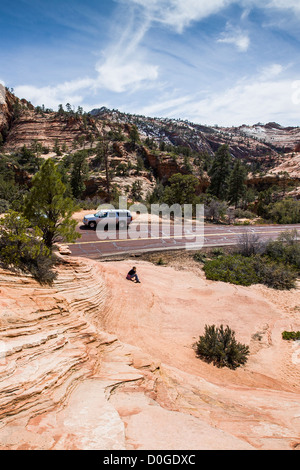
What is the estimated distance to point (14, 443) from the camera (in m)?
2.78

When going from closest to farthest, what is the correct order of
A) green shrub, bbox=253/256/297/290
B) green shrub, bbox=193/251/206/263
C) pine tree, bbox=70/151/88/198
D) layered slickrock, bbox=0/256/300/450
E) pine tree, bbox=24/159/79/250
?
1. layered slickrock, bbox=0/256/300/450
2. pine tree, bbox=24/159/79/250
3. green shrub, bbox=253/256/297/290
4. green shrub, bbox=193/251/206/263
5. pine tree, bbox=70/151/88/198

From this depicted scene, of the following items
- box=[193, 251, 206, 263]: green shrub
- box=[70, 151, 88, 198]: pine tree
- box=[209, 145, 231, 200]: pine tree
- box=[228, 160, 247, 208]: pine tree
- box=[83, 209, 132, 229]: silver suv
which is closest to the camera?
box=[193, 251, 206, 263]: green shrub

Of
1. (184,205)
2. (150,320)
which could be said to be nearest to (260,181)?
(184,205)

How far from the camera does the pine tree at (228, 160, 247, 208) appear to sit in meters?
40.8

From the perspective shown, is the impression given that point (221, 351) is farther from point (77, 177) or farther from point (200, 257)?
point (77, 177)

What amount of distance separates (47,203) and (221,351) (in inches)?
313

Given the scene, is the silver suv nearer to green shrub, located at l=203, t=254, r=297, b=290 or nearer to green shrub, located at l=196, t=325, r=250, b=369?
green shrub, located at l=203, t=254, r=297, b=290

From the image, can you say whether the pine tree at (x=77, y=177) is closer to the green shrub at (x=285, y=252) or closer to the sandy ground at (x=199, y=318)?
the sandy ground at (x=199, y=318)

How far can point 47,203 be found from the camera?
29.9ft

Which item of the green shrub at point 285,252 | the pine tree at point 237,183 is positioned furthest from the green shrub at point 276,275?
the pine tree at point 237,183

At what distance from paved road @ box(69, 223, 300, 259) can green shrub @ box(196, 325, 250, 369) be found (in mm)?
9339

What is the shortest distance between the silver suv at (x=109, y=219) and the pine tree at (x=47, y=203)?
1139 centimetres

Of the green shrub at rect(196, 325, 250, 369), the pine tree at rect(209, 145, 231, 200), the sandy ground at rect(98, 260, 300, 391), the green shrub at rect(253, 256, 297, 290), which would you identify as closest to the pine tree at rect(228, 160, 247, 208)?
the pine tree at rect(209, 145, 231, 200)
